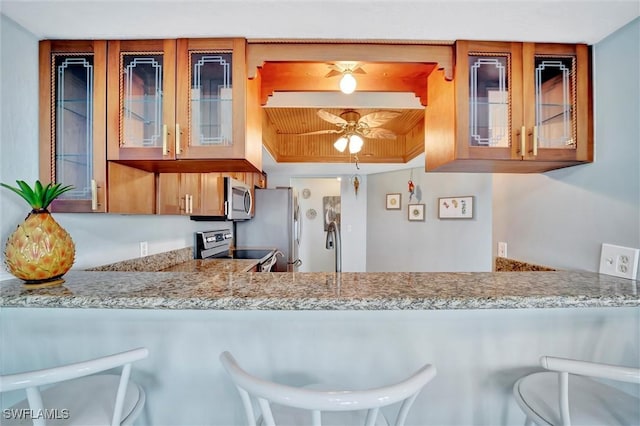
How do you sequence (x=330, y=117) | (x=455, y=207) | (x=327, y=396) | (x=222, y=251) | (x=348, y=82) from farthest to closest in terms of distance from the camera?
(x=455, y=207) → (x=222, y=251) → (x=330, y=117) → (x=348, y=82) → (x=327, y=396)

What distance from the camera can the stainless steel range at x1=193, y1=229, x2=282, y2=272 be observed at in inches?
108

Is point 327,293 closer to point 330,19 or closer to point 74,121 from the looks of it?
point 330,19

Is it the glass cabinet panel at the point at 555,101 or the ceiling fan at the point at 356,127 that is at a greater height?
the ceiling fan at the point at 356,127

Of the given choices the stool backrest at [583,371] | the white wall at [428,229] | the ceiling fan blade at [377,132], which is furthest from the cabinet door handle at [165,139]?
the white wall at [428,229]

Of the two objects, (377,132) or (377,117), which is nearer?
(377,117)

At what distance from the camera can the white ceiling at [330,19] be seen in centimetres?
107

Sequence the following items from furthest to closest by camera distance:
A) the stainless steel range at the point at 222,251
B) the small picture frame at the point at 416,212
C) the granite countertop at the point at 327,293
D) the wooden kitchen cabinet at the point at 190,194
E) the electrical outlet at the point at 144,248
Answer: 1. the small picture frame at the point at 416,212
2. the stainless steel range at the point at 222,251
3. the electrical outlet at the point at 144,248
4. the wooden kitchen cabinet at the point at 190,194
5. the granite countertop at the point at 327,293

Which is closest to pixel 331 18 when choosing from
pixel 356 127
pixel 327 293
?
pixel 327 293

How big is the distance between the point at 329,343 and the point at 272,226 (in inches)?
116

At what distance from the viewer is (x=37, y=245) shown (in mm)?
1020

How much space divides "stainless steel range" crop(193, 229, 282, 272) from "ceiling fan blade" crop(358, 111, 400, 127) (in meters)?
1.68

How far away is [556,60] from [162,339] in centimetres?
212

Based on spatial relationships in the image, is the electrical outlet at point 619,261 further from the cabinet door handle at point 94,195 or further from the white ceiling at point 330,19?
the cabinet door handle at point 94,195

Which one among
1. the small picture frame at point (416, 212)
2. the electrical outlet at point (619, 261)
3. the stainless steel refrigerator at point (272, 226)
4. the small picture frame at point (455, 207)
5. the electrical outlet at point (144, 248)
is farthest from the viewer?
the small picture frame at point (416, 212)
